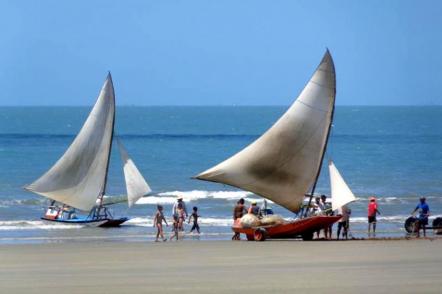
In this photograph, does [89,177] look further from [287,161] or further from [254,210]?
[287,161]

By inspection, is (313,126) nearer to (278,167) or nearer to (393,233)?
(278,167)

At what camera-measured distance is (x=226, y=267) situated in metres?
24.0

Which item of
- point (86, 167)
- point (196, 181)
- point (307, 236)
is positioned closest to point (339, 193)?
point (307, 236)

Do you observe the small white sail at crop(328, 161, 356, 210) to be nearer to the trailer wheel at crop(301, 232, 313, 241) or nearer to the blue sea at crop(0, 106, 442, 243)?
the trailer wheel at crop(301, 232, 313, 241)

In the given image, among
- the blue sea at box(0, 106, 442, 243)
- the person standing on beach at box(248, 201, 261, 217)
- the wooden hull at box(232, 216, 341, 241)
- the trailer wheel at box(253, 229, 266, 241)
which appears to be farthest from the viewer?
the blue sea at box(0, 106, 442, 243)

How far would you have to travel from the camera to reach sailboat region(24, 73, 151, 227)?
136 feet

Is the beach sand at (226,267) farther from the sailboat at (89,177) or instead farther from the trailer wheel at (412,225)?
the sailboat at (89,177)

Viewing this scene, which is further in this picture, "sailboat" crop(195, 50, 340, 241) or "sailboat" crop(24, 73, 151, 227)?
"sailboat" crop(24, 73, 151, 227)

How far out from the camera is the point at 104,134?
4372 centimetres

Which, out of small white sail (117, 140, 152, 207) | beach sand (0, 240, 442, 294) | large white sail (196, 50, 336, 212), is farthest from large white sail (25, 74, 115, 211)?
beach sand (0, 240, 442, 294)

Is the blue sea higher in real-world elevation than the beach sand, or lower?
higher

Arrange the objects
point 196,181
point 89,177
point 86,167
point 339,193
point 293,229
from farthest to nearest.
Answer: point 196,181
point 86,167
point 89,177
point 339,193
point 293,229

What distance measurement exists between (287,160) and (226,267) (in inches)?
305

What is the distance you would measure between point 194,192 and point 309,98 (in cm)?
2706
